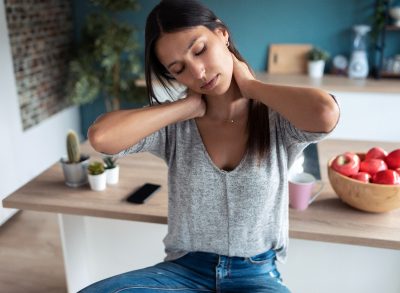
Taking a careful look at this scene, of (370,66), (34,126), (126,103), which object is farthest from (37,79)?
(370,66)

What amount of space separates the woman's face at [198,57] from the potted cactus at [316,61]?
2.57m

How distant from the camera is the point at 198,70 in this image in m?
0.97

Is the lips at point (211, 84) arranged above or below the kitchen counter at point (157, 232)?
above

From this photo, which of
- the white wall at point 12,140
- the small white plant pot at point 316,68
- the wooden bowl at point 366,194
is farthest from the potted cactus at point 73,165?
the small white plant pot at point 316,68

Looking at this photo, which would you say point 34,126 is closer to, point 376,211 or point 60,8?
point 60,8

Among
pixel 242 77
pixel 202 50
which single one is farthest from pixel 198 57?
pixel 242 77

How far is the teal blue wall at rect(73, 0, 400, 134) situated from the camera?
3.38 m

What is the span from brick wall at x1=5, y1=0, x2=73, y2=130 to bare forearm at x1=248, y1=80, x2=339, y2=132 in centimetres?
236

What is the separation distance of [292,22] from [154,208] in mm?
2656

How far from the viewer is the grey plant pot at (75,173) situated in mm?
1430

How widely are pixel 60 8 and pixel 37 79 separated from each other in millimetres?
757

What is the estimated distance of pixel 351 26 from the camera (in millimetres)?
3410

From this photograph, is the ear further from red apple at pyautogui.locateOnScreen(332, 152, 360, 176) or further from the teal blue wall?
the teal blue wall

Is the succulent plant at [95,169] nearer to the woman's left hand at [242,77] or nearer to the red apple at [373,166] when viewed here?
the woman's left hand at [242,77]
